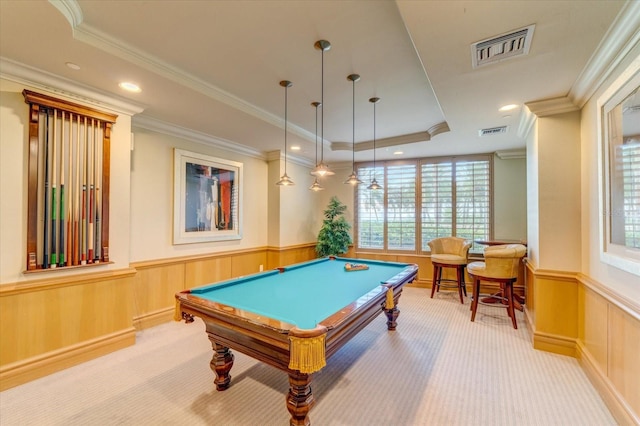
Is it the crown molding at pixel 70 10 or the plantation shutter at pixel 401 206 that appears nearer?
the crown molding at pixel 70 10

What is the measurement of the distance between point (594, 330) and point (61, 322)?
479 centimetres

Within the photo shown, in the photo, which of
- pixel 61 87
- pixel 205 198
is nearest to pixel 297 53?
pixel 61 87

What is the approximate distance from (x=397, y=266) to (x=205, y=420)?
8.08 feet

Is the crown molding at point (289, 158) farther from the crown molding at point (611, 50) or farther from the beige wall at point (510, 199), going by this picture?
the crown molding at point (611, 50)

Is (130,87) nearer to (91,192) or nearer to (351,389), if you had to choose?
(91,192)

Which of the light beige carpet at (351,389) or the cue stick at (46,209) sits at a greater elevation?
the cue stick at (46,209)

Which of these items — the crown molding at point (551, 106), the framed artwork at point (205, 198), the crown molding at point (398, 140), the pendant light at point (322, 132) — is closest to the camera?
the pendant light at point (322, 132)

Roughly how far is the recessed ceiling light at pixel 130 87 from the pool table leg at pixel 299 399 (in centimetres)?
283

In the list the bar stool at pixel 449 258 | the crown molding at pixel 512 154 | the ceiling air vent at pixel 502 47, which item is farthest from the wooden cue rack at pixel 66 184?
the crown molding at pixel 512 154

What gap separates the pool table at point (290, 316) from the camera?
147 centimetres

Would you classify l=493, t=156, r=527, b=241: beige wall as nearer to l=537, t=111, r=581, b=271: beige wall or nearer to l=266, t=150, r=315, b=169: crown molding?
l=537, t=111, r=581, b=271: beige wall

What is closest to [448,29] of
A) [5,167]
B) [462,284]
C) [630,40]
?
[630,40]

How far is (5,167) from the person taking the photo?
227cm

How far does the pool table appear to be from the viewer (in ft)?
4.82
